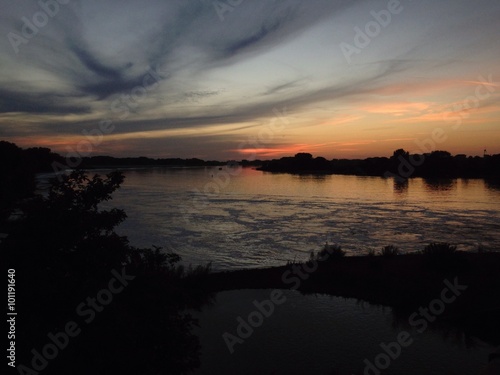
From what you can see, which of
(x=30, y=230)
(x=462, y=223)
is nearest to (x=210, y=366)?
(x=30, y=230)

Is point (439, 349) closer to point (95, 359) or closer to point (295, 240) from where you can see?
point (95, 359)

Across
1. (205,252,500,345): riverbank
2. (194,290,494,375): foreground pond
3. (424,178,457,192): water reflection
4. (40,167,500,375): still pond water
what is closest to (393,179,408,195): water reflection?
(424,178,457,192): water reflection

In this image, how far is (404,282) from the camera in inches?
771

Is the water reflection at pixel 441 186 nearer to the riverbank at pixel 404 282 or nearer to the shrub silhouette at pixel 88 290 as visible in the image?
the riverbank at pixel 404 282

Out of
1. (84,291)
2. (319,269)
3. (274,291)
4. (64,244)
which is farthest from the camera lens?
(319,269)

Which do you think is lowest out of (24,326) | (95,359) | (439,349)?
(439,349)

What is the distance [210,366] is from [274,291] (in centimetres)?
748

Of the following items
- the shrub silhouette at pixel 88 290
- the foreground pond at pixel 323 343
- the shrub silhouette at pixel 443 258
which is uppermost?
the shrub silhouette at pixel 88 290

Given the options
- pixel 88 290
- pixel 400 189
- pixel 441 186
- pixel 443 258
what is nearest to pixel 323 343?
pixel 443 258

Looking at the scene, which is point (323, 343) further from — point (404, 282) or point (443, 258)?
point (443, 258)

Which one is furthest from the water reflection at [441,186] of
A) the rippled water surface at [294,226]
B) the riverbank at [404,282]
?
the riverbank at [404,282]

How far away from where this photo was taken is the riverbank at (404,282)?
16.6 metres

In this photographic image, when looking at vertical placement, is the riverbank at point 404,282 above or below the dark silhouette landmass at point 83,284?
below

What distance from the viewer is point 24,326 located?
19.3 feet
